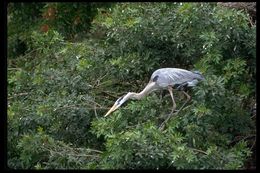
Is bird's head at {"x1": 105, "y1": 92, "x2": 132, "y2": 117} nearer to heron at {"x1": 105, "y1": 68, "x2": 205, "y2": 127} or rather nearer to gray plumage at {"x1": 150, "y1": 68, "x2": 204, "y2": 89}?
heron at {"x1": 105, "y1": 68, "x2": 205, "y2": 127}

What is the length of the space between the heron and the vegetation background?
6cm

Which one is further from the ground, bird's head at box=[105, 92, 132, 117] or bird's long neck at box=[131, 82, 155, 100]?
bird's long neck at box=[131, 82, 155, 100]

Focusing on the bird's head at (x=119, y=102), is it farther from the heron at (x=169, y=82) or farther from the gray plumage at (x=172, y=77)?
the gray plumage at (x=172, y=77)

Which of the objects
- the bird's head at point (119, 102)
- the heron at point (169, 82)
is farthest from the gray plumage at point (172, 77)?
the bird's head at point (119, 102)

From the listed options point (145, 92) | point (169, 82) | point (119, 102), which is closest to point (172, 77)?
point (169, 82)

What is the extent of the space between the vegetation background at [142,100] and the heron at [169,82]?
0.06 metres

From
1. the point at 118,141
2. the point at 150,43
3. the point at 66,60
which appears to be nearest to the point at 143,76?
the point at 150,43

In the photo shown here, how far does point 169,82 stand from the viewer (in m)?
4.60

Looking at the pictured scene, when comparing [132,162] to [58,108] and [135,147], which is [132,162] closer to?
[135,147]

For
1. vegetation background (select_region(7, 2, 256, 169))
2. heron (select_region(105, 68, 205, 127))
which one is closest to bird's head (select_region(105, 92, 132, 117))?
heron (select_region(105, 68, 205, 127))

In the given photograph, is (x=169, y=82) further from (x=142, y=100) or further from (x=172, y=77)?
→ (x=142, y=100)

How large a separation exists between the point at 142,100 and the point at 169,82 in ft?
0.76

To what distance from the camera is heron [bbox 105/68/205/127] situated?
14.6 ft
